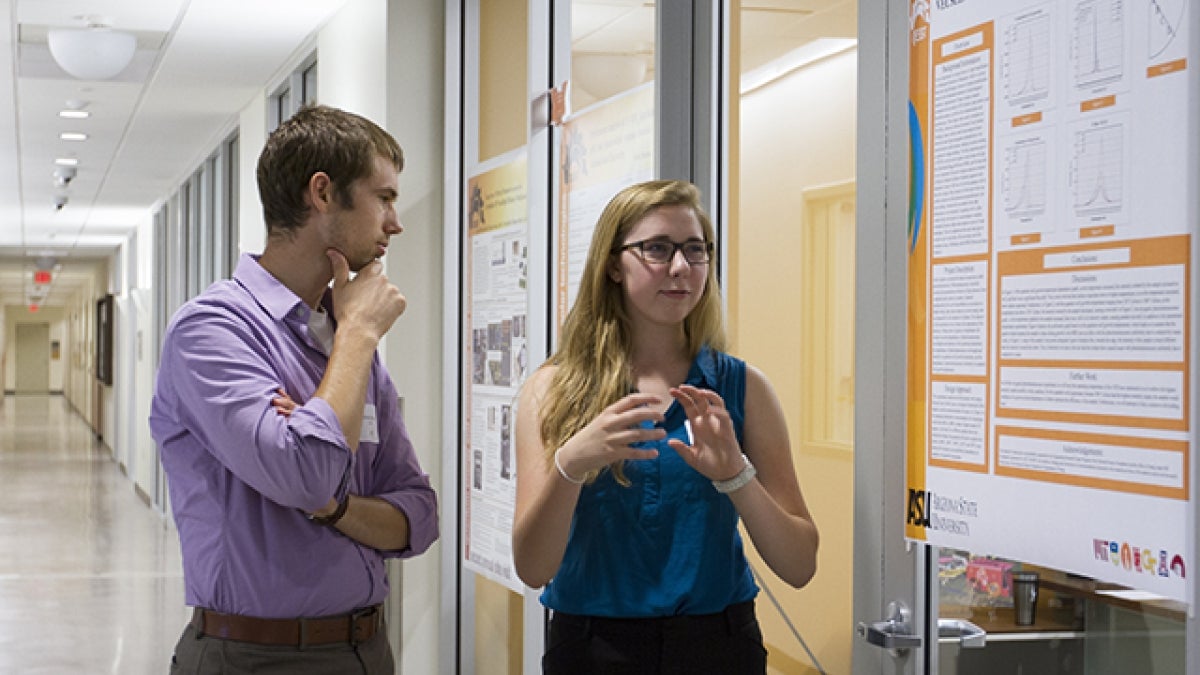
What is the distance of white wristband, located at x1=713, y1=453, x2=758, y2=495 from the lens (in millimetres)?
2277

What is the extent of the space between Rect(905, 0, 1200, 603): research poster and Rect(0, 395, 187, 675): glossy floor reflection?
5.85 meters

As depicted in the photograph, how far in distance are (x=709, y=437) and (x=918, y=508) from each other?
0.59m

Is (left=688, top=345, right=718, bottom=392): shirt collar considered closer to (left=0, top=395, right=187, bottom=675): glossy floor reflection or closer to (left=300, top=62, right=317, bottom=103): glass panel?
(left=0, top=395, right=187, bottom=675): glossy floor reflection

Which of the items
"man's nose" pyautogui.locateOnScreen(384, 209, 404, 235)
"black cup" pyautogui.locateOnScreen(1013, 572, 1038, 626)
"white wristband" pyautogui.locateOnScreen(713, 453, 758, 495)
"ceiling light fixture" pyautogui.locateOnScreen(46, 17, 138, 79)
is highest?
"ceiling light fixture" pyautogui.locateOnScreen(46, 17, 138, 79)

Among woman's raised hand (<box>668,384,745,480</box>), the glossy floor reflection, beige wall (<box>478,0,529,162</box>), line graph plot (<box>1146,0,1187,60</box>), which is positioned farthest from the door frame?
the glossy floor reflection

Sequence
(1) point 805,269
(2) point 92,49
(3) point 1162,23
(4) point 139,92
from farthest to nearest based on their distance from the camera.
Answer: (4) point 139,92, (2) point 92,49, (1) point 805,269, (3) point 1162,23

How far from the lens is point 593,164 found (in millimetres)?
4344

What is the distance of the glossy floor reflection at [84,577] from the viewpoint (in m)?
7.66

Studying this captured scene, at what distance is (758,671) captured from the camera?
244 centimetres

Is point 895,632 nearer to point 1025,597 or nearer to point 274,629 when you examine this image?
point 1025,597

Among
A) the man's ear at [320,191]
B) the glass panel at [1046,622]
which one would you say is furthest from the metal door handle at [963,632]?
the man's ear at [320,191]

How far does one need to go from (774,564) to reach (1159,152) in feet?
3.21

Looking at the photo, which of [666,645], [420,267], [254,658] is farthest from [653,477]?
[420,267]

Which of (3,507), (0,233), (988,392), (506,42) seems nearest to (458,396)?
(506,42)
